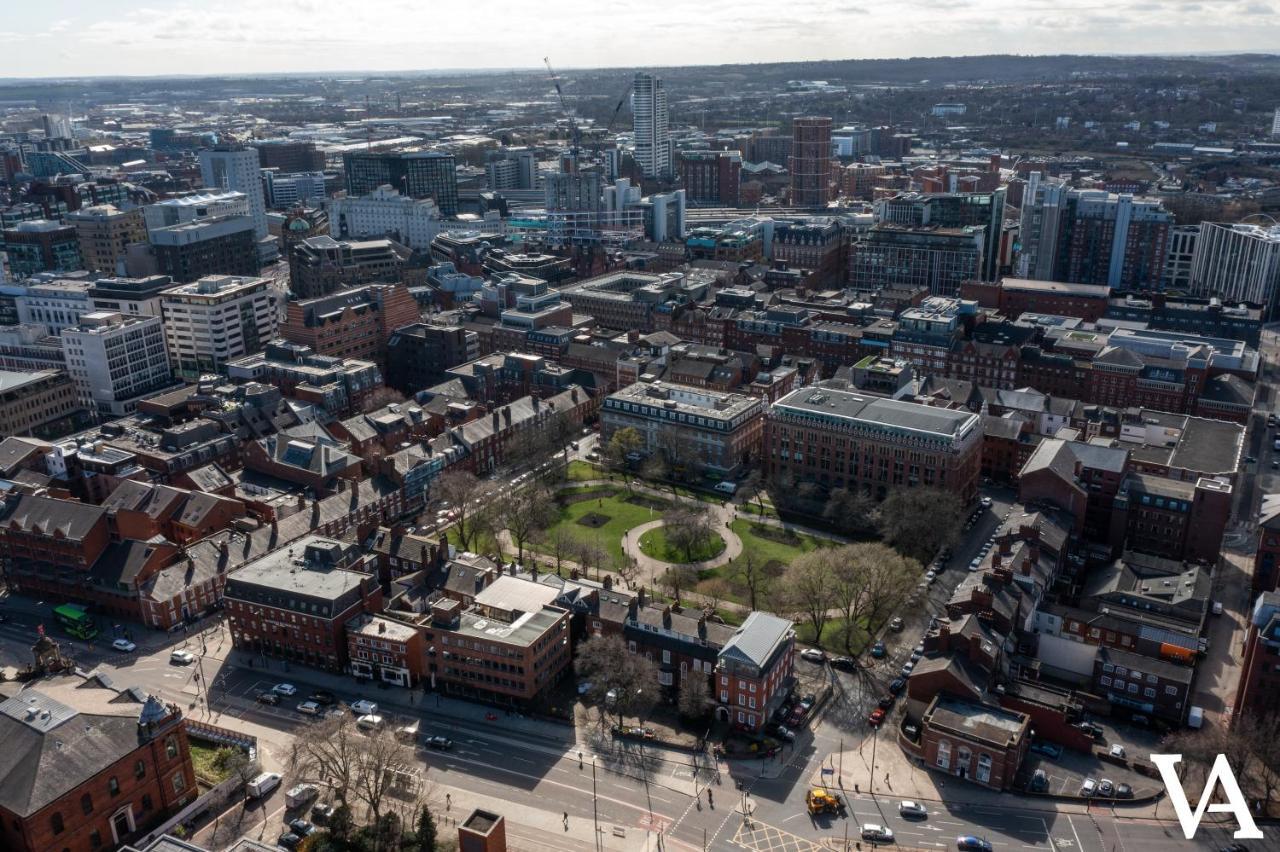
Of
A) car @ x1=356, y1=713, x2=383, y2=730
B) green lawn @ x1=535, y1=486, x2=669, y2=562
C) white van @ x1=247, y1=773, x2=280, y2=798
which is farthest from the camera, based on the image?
green lawn @ x1=535, y1=486, x2=669, y2=562

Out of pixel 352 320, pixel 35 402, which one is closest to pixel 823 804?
pixel 352 320

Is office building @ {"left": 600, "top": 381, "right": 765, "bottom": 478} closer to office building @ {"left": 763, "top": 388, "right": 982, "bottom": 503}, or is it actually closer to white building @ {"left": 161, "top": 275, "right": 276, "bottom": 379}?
office building @ {"left": 763, "top": 388, "right": 982, "bottom": 503}

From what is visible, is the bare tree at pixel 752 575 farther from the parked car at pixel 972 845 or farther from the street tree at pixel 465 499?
the parked car at pixel 972 845

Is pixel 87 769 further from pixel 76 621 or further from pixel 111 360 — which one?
pixel 111 360

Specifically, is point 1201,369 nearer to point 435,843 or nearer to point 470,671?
point 470,671

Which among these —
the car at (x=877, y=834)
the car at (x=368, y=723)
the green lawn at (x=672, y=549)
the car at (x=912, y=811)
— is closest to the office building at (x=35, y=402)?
the car at (x=368, y=723)

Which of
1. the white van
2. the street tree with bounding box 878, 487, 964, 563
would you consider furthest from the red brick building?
the street tree with bounding box 878, 487, 964, 563

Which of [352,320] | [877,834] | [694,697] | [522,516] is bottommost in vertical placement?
[877,834]
